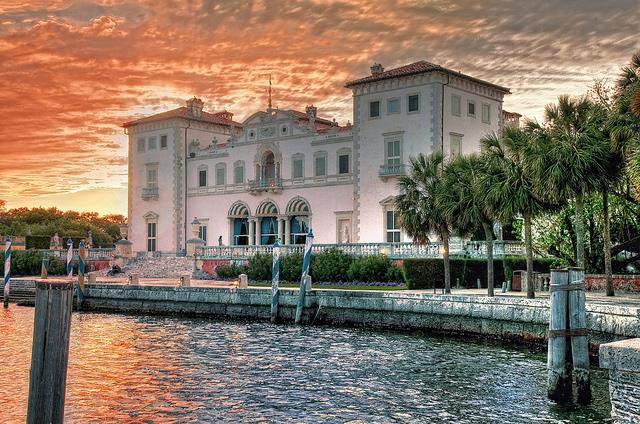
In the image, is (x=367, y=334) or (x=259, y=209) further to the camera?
(x=259, y=209)

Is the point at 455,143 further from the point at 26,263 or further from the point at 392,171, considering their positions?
the point at 26,263

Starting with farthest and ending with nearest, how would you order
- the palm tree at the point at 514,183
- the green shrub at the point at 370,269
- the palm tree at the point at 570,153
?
the green shrub at the point at 370,269 → the palm tree at the point at 514,183 → the palm tree at the point at 570,153

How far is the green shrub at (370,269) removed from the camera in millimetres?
38062

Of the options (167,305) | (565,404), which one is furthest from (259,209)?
(565,404)

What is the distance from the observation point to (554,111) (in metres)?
25.0

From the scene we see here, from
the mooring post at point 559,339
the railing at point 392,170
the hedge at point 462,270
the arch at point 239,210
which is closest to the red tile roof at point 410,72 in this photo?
the railing at point 392,170

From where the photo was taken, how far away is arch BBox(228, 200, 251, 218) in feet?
187

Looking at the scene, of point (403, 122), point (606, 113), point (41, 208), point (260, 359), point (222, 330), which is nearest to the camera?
point (260, 359)

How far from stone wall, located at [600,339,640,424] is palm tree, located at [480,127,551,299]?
18001 millimetres

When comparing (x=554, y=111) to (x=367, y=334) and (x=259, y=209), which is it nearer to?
(x=367, y=334)

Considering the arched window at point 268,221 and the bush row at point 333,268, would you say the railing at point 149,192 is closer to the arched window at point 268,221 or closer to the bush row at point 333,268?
the arched window at point 268,221

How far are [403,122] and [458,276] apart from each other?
14.5 meters

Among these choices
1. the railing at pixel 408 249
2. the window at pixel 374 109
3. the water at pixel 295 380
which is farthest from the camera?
the window at pixel 374 109

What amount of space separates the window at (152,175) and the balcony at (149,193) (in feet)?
0.95
